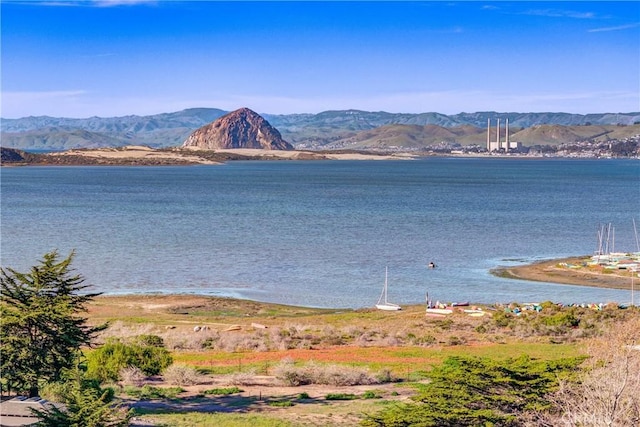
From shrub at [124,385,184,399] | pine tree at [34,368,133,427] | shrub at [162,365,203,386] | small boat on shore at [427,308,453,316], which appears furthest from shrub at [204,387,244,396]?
small boat on shore at [427,308,453,316]

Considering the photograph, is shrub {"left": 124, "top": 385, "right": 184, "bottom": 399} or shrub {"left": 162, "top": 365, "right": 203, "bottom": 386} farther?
shrub {"left": 162, "top": 365, "right": 203, "bottom": 386}

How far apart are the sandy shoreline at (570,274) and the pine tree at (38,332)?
40436 millimetres

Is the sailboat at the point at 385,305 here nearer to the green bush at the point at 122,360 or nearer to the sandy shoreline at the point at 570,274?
Result: the sandy shoreline at the point at 570,274

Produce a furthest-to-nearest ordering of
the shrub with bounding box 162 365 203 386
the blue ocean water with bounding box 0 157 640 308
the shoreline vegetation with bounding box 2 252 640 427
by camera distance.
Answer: the blue ocean water with bounding box 0 157 640 308 < the shrub with bounding box 162 365 203 386 < the shoreline vegetation with bounding box 2 252 640 427

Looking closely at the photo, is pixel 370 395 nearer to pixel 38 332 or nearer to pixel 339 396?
pixel 339 396

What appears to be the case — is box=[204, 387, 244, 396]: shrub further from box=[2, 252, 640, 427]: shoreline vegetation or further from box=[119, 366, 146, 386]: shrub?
box=[119, 366, 146, 386]: shrub

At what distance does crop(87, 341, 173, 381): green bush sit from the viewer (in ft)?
88.6

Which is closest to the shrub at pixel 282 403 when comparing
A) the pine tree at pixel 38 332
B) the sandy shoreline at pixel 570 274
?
the pine tree at pixel 38 332

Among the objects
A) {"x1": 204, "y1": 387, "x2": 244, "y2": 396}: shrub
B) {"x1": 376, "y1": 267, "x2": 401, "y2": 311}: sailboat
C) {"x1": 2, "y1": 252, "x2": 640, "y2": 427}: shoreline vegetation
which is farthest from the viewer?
{"x1": 376, "y1": 267, "x2": 401, "y2": 311}: sailboat

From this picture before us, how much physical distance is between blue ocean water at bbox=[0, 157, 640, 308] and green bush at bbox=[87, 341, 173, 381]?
2124 centimetres

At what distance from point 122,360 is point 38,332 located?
15.6 ft

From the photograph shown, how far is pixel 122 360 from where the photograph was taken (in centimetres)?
2736

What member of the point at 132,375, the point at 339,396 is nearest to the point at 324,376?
the point at 339,396

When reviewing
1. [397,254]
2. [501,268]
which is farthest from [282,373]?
[397,254]
